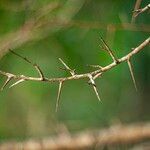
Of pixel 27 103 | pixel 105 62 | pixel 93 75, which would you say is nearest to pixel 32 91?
pixel 27 103

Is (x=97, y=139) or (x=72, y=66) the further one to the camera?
(x=72, y=66)

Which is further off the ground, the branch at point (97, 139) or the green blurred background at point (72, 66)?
the green blurred background at point (72, 66)

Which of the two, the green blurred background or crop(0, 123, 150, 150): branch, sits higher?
the green blurred background

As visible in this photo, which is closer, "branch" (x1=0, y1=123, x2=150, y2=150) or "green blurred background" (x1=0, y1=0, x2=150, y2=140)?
"branch" (x1=0, y1=123, x2=150, y2=150)

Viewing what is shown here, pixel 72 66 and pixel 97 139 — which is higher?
pixel 72 66
